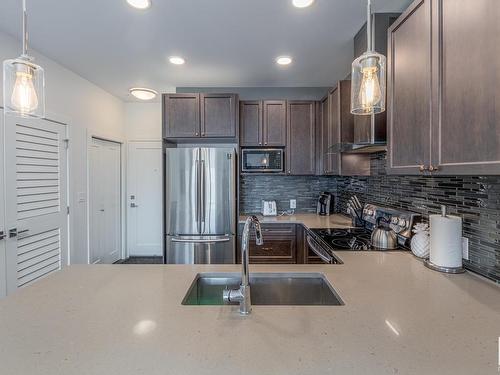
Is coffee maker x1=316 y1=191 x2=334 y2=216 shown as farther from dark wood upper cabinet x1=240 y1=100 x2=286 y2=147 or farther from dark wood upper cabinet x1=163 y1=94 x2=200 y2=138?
dark wood upper cabinet x1=163 y1=94 x2=200 y2=138

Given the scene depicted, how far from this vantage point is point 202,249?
10.4 feet

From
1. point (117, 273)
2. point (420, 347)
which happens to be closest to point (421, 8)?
point (420, 347)

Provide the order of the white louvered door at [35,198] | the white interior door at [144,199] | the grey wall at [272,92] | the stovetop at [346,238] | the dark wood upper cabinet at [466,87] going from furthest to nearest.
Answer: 1. the white interior door at [144,199]
2. the grey wall at [272,92]
3. the white louvered door at [35,198]
4. the stovetop at [346,238]
5. the dark wood upper cabinet at [466,87]

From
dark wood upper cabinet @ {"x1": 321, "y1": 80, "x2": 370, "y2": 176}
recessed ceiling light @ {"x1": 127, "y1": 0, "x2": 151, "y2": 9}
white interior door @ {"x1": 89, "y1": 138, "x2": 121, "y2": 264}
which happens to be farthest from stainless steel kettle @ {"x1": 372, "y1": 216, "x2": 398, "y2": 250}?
white interior door @ {"x1": 89, "y1": 138, "x2": 121, "y2": 264}

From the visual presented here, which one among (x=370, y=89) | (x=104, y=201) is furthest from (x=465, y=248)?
(x=104, y=201)

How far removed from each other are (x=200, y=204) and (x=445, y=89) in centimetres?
247

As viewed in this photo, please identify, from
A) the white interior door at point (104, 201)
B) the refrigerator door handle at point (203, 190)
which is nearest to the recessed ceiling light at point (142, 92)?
the white interior door at point (104, 201)

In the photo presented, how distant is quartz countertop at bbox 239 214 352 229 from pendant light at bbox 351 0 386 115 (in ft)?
5.76

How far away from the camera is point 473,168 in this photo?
39.7 inches

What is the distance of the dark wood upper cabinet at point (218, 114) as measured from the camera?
11.1 feet

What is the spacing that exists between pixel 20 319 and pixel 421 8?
209 centimetres

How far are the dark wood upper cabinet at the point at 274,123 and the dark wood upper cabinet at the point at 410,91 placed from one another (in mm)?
1985

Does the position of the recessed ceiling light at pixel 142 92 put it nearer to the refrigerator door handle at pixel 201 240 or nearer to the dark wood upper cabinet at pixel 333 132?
the refrigerator door handle at pixel 201 240

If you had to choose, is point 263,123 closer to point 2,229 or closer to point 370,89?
point 370,89
